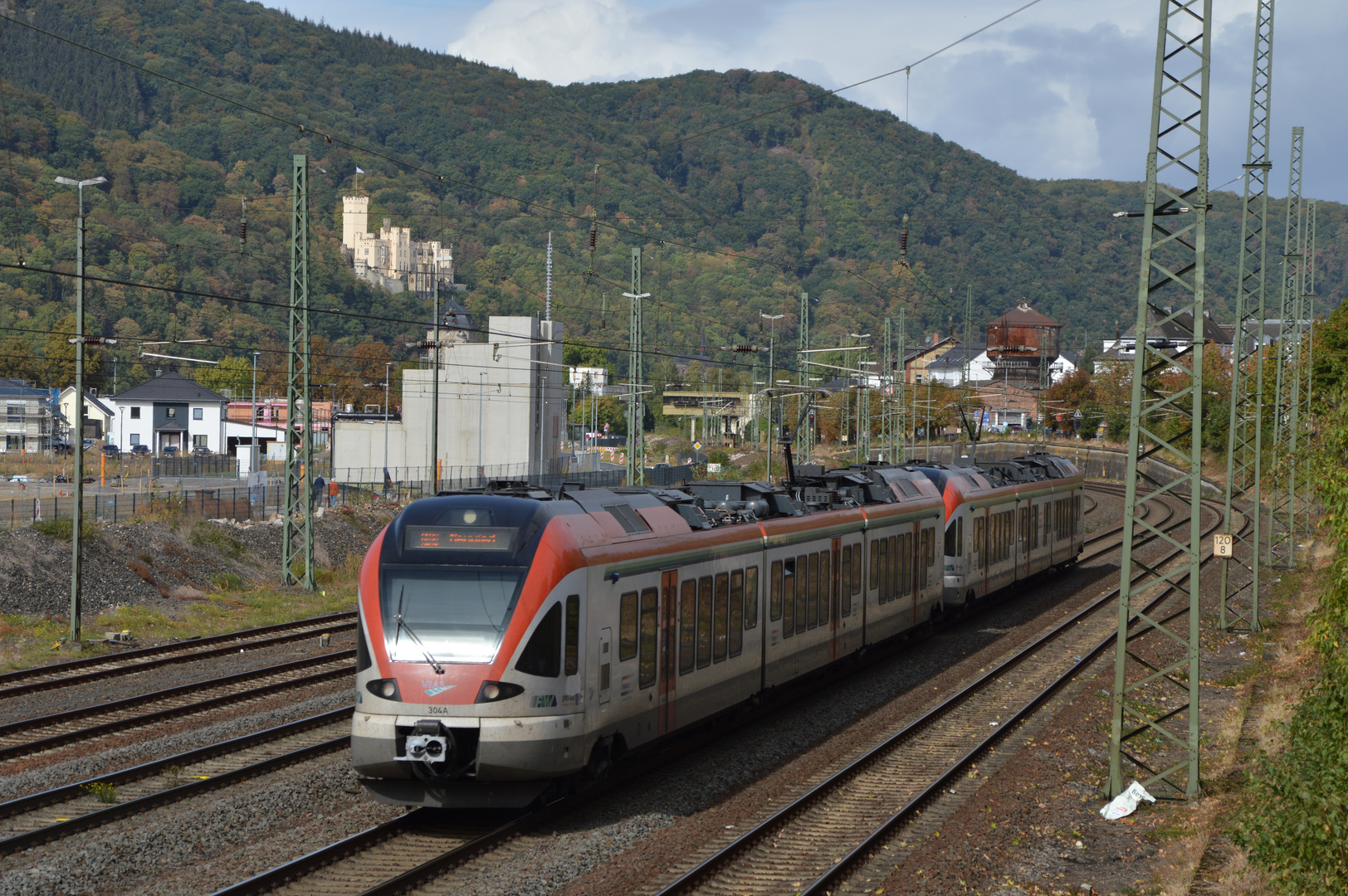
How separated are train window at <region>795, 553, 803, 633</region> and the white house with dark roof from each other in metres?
89.5

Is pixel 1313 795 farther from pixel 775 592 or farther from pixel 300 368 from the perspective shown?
pixel 300 368

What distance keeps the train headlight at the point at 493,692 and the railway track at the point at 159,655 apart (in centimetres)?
1118

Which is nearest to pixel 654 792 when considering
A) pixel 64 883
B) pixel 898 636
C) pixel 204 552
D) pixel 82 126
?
pixel 64 883

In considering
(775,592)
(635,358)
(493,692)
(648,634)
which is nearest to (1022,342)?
(635,358)

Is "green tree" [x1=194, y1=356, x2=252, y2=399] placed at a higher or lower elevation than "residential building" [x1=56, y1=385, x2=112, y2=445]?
higher

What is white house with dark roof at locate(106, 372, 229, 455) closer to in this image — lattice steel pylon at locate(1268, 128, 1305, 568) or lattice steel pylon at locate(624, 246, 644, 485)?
lattice steel pylon at locate(624, 246, 644, 485)

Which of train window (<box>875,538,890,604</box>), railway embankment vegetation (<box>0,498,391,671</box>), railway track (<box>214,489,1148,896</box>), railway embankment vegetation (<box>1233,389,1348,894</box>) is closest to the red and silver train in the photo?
railway track (<box>214,489,1148,896</box>)

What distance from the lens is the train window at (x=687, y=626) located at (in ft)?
48.9

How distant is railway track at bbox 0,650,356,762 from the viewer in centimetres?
1638

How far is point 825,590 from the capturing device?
2027 cm

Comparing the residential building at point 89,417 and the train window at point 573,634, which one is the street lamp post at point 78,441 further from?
the residential building at point 89,417

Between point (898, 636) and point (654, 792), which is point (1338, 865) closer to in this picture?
point (654, 792)

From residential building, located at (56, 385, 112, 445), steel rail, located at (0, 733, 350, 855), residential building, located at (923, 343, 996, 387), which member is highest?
residential building, located at (923, 343, 996, 387)

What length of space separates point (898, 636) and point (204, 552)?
61.6 ft
